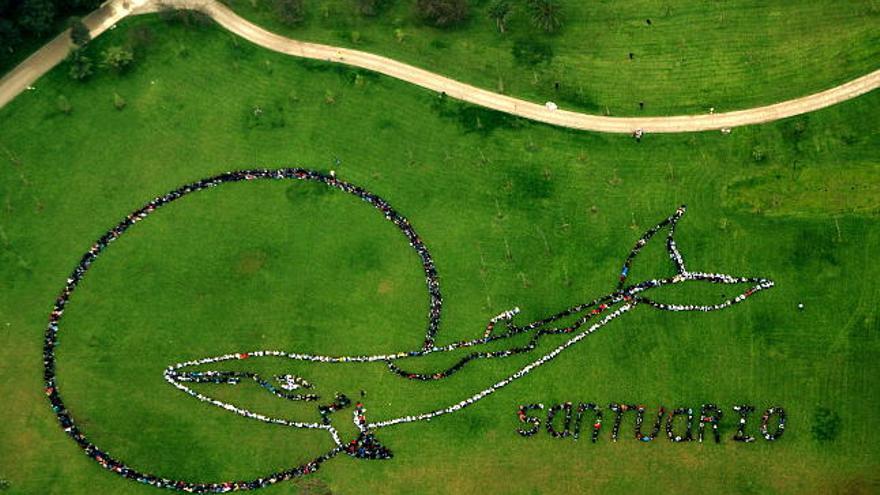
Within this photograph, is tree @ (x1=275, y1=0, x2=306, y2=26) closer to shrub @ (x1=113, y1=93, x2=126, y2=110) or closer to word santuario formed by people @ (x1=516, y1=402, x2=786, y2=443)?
shrub @ (x1=113, y1=93, x2=126, y2=110)

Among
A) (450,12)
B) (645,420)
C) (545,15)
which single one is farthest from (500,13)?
(645,420)

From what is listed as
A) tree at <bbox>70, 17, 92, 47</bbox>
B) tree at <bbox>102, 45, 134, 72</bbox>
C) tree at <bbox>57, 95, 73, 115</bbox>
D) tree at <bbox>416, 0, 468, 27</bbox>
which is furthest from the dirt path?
tree at <bbox>416, 0, 468, 27</bbox>

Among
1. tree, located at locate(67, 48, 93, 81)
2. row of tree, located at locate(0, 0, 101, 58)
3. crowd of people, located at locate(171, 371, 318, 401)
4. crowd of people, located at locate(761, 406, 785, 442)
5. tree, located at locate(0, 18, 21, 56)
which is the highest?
row of tree, located at locate(0, 0, 101, 58)

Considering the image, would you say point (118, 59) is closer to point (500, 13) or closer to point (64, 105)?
point (64, 105)

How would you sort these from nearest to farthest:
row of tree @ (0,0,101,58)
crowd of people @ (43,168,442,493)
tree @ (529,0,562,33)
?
crowd of people @ (43,168,442,493)
row of tree @ (0,0,101,58)
tree @ (529,0,562,33)

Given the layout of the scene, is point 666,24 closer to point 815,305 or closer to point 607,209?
point 607,209

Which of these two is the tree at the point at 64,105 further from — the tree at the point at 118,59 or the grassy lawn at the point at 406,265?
the tree at the point at 118,59

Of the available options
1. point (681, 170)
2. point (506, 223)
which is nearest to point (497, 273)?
point (506, 223)
